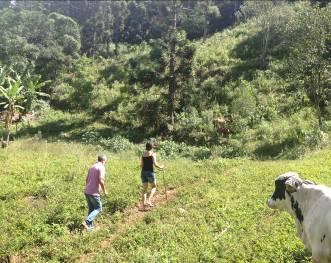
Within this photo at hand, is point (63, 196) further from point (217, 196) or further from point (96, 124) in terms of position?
point (96, 124)

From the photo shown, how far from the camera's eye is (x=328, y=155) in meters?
19.0

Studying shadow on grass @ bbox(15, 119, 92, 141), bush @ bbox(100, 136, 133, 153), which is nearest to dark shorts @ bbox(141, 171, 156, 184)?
bush @ bbox(100, 136, 133, 153)

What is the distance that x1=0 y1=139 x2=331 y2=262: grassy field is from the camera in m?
10.8

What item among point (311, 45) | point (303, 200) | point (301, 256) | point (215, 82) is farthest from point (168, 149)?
point (303, 200)

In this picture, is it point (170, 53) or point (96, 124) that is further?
point (96, 124)

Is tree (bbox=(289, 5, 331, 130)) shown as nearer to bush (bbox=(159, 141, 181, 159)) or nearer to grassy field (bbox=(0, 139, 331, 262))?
grassy field (bbox=(0, 139, 331, 262))

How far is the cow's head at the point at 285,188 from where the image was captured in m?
8.29

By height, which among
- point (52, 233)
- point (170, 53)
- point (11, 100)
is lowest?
point (52, 233)

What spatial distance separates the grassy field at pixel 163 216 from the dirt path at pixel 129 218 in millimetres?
101

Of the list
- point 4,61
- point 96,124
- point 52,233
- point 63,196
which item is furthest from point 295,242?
point 4,61

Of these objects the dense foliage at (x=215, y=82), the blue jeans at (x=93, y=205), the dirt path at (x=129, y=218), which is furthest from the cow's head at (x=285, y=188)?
the dense foliage at (x=215, y=82)

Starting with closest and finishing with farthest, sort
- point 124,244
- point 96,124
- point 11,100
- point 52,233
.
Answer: point 124,244, point 52,233, point 11,100, point 96,124

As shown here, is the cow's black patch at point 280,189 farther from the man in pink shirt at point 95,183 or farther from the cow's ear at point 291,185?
the man in pink shirt at point 95,183

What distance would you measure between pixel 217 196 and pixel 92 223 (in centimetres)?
434
